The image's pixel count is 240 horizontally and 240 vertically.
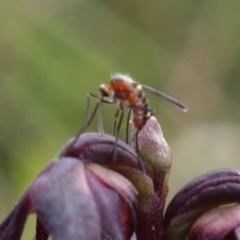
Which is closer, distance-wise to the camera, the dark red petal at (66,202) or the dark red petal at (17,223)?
the dark red petal at (66,202)

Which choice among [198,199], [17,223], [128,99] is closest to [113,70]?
[128,99]

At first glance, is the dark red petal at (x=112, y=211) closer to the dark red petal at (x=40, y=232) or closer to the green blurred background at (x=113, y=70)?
the dark red petal at (x=40, y=232)

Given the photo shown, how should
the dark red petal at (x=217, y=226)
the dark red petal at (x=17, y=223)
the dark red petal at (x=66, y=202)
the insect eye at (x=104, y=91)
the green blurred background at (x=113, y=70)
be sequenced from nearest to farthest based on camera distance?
the dark red petal at (x=66, y=202) → the dark red petal at (x=17, y=223) → the dark red petal at (x=217, y=226) → the insect eye at (x=104, y=91) → the green blurred background at (x=113, y=70)

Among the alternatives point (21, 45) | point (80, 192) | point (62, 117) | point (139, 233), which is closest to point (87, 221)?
point (80, 192)

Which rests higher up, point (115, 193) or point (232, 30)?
point (232, 30)

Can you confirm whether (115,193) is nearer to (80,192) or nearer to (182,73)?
(80,192)

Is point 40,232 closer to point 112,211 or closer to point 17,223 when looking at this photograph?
point 17,223

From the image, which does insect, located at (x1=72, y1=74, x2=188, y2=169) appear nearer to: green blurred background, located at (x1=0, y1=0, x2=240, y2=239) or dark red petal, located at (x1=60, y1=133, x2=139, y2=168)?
dark red petal, located at (x1=60, y1=133, x2=139, y2=168)

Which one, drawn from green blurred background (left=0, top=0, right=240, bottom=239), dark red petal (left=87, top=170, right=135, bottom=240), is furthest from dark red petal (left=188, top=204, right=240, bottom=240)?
green blurred background (left=0, top=0, right=240, bottom=239)

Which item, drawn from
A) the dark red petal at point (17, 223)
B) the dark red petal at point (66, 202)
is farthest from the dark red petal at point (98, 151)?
the dark red petal at point (17, 223)
